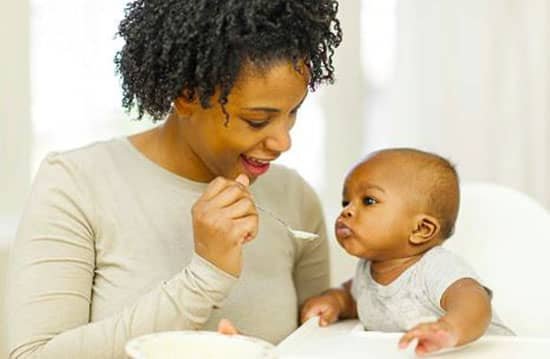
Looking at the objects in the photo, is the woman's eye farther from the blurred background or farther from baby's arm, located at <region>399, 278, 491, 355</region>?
the blurred background

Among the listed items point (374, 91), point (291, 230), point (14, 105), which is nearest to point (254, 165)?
point (291, 230)

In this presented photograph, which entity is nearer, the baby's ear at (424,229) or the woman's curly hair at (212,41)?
the woman's curly hair at (212,41)

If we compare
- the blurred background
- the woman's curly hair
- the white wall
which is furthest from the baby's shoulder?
the white wall

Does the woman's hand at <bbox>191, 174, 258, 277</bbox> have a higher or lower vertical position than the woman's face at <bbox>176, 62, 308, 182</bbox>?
lower

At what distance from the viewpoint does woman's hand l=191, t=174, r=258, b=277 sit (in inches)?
44.0

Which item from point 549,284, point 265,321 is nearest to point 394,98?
point 549,284

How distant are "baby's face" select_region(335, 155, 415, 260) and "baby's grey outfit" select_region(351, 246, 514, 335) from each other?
5 cm

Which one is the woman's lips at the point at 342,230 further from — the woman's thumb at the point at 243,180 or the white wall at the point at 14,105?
the white wall at the point at 14,105

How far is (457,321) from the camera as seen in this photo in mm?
1176

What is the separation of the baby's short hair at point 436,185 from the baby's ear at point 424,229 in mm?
10

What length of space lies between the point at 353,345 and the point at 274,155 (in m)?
0.26

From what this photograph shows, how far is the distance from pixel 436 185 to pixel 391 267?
135mm

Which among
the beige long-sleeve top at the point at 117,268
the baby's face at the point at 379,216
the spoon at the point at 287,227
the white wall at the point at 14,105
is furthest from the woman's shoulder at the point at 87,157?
the white wall at the point at 14,105

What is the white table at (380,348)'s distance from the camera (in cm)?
115
